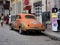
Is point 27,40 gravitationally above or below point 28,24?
below

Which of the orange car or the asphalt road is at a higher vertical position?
the orange car

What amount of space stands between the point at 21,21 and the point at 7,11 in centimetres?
3405

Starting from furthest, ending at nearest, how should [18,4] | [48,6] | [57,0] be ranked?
[18,4], [48,6], [57,0]

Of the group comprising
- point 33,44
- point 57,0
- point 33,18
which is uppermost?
point 57,0

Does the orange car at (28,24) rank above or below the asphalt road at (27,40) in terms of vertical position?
above

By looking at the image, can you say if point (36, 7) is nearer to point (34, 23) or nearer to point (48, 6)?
point (48, 6)

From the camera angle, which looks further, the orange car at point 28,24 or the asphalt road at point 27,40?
the orange car at point 28,24

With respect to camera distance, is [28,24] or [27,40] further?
[28,24]

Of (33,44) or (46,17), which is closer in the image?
(33,44)

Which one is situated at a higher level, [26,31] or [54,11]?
[54,11]

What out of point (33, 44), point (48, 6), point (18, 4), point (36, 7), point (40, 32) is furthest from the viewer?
point (18, 4)

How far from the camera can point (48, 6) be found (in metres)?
24.7

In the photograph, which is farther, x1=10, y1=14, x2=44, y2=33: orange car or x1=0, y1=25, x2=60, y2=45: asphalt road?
x1=10, y1=14, x2=44, y2=33: orange car

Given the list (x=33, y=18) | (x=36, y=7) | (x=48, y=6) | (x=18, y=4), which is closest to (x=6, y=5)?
(x=18, y=4)
